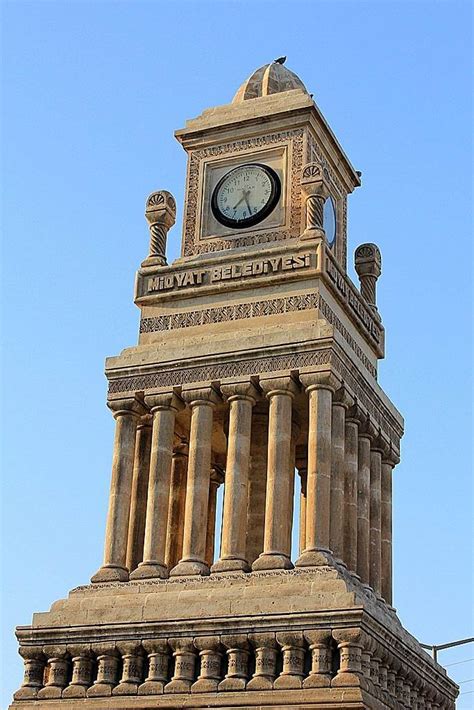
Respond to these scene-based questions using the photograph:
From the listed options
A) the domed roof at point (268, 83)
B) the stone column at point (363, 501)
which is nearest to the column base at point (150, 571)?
the stone column at point (363, 501)

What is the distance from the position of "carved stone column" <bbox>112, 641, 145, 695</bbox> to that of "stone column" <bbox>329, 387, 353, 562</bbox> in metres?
4.31

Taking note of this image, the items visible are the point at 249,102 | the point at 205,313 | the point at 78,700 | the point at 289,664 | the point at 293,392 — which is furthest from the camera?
the point at 249,102

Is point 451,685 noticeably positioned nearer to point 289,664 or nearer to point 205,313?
point 289,664

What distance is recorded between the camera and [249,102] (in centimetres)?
3241

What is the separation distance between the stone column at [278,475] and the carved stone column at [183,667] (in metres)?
2.06

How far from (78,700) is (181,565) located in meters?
3.30

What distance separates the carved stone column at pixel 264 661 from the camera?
2452 centimetres

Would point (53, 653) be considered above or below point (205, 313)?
below

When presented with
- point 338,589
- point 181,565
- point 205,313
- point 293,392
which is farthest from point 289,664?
point 205,313

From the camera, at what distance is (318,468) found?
2664 cm

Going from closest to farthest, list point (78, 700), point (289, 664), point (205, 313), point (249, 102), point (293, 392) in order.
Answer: point (289, 664) → point (78, 700) → point (293, 392) → point (205, 313) → point (249, 102)

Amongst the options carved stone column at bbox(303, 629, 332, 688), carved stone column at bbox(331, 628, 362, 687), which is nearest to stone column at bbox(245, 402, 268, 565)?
carved stone column at bbox(303, 629, 332, 688)

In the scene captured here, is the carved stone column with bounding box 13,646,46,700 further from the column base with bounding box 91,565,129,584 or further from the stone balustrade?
the column base with bounding box 91,565,129,584

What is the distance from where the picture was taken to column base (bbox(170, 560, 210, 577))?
87.8 feet
